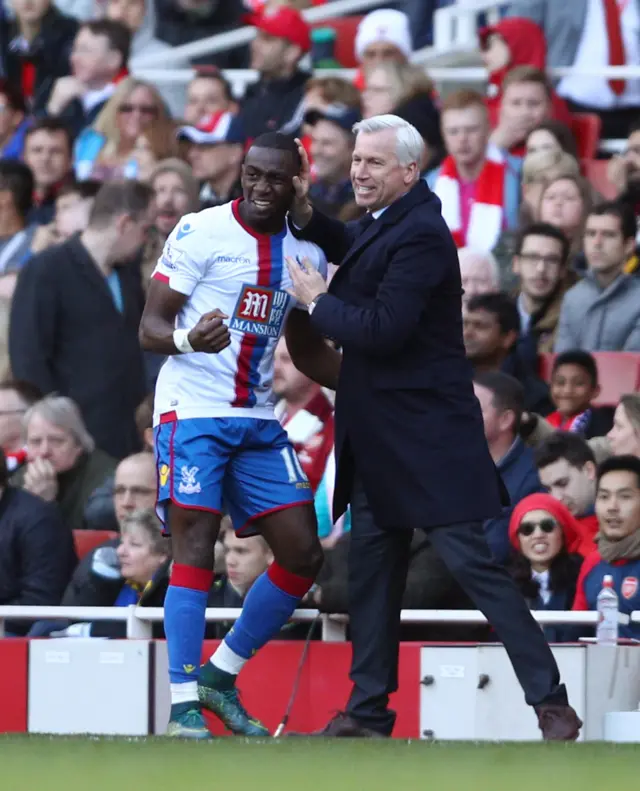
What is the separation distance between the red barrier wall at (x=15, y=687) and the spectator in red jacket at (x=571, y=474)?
2395 millimetres

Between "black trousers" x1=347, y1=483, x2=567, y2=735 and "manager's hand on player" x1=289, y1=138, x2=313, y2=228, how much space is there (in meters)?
0.96

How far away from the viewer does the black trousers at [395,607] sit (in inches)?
274

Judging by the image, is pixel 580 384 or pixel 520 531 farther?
pixel 580 384

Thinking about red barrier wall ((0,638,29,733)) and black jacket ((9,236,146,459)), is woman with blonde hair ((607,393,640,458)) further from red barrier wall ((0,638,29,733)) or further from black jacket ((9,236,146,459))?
black jacket ((9,236,146,459))

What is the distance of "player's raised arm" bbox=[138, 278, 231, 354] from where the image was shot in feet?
23.4

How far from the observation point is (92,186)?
13.4 m

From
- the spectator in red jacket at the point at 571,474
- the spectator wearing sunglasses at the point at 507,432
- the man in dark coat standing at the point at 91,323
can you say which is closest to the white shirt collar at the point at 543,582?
the spectator wearing sunglasses at the point at 507,432

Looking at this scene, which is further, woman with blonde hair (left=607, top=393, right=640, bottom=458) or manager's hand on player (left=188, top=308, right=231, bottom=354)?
woman with blonde hair (left=607, top=393, right=640, bottom=458)

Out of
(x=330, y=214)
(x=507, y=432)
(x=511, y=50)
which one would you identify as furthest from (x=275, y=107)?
(x=507, y=432)

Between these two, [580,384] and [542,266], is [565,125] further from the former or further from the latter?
[580,384]

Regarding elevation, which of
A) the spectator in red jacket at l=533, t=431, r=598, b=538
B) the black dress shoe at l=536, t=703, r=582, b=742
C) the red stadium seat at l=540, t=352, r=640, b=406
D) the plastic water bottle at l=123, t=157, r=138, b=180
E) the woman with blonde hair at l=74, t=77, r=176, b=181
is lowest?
the black dress shoe at l=536, t=703, r=582, b=742

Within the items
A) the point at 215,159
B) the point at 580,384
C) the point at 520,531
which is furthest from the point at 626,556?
the point at 215,159

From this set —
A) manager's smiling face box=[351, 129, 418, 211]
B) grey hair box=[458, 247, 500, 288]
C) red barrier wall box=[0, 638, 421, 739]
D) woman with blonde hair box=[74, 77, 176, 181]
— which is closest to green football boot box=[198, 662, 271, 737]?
red barrier wall box=[0, 638, 421, 739]

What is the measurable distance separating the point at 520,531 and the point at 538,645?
1737 millimetres
